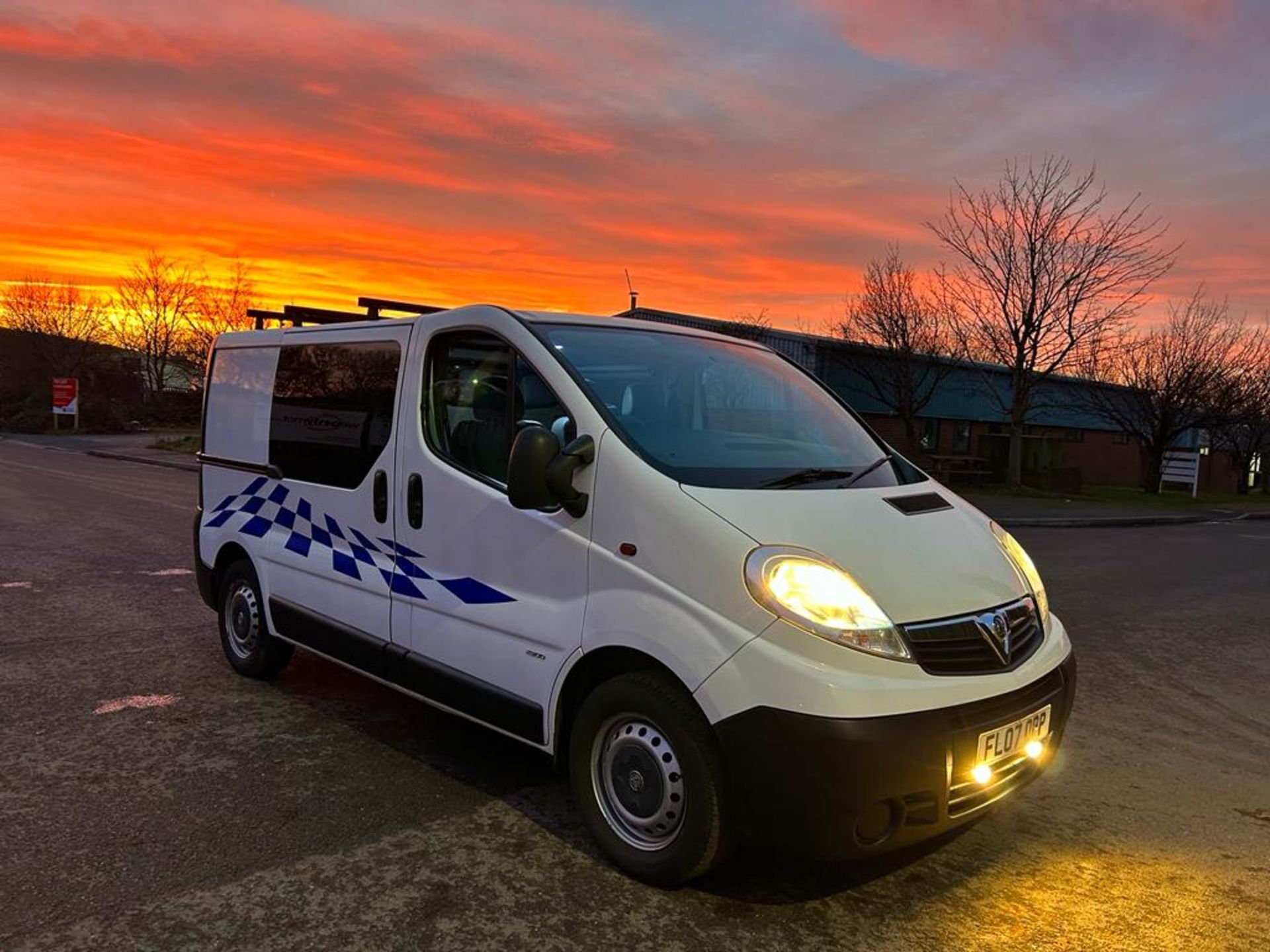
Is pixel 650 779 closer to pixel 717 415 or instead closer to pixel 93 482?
pixel 717 415

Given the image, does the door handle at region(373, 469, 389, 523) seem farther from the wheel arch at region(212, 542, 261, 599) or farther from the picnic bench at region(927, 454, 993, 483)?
the picnic bench at region(927, 454, 993, 483)

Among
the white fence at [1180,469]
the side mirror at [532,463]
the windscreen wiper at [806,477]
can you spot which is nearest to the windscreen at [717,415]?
the windscreen wiper at [806,477]

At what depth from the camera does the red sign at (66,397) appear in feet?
135

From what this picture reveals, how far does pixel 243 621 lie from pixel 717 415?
3339 mm

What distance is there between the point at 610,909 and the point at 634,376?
194cm

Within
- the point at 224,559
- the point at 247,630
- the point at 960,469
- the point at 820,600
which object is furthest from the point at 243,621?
the point at 960,469

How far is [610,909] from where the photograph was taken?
298cm

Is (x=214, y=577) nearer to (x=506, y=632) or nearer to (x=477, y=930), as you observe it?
(x=506, y=632)

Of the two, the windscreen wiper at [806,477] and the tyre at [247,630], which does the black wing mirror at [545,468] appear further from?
the tyre at [247,630]

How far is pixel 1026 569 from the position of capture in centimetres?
361

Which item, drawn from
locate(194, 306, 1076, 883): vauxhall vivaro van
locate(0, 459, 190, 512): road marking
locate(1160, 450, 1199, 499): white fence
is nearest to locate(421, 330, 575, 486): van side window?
locate(194, 306, 1076, 883): vauxhall vivaro van

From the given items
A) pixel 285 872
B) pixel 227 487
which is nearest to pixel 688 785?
pixel 285 872

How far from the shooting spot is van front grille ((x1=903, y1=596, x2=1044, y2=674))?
113 inches

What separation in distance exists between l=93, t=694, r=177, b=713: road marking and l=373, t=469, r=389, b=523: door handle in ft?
5.95
